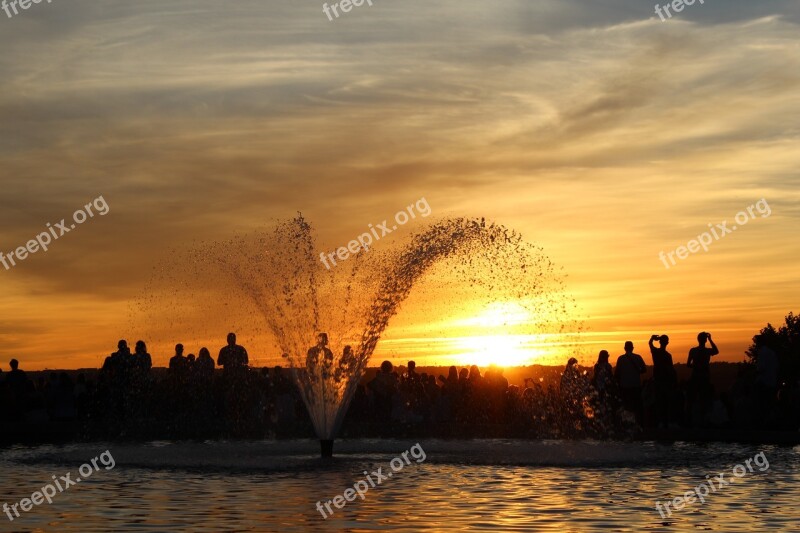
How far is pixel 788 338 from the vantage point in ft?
355

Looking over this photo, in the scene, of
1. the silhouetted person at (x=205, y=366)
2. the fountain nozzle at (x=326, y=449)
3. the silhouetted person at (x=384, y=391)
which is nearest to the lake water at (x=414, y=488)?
the fountain nozzle at (x=326, y=449)

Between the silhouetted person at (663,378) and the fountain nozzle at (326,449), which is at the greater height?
the silhouetted person at (663,378)

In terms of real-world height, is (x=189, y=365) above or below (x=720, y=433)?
above

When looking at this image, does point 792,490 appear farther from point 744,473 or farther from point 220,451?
point 220,451

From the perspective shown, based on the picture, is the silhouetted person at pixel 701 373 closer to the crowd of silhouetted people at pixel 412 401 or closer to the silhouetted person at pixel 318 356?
the crowd of silhouetted people at pixel 412 401

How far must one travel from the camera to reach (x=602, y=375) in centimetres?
3219

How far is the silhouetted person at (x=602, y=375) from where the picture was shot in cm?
3197

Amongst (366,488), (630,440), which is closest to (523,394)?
(630,440)

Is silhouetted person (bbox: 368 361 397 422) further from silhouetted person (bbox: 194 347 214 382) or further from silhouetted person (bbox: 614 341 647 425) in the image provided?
silhouetted person (bbox: 614 341 647 425)

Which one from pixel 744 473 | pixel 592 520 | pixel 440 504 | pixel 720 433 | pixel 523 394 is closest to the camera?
→ pixel 592 520

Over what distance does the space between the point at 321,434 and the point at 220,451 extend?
9.66ft

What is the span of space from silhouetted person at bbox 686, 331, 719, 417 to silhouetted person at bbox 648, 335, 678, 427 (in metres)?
0.54

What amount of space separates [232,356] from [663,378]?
A: 1147 centimetres

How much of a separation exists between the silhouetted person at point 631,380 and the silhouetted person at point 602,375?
42cm
